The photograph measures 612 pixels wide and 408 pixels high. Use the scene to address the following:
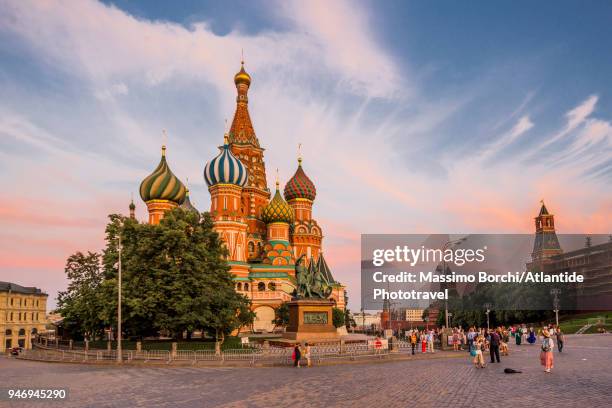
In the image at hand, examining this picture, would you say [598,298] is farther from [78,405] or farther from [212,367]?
[78,405]

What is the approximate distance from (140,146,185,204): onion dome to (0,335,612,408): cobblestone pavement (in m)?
54.5

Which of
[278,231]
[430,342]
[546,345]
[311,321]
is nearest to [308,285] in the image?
[311,321]

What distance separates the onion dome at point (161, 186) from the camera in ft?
259

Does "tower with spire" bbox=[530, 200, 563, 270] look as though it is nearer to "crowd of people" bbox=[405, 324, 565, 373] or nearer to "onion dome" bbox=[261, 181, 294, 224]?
"onion dome" bbox=[261, 181, 294, 224]

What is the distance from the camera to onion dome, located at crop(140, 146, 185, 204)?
79.0 meters

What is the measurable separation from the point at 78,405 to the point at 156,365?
12.8 m

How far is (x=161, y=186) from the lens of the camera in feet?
259

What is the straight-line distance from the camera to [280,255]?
282 ft

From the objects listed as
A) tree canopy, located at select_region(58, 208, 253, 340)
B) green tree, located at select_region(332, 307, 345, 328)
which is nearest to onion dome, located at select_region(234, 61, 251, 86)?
green tree, located at select_region(332, 307, 345, 328)

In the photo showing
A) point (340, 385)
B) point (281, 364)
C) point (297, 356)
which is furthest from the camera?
point (281, 364)

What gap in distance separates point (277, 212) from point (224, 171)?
14.5m

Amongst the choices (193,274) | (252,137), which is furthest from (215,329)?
(252,137)

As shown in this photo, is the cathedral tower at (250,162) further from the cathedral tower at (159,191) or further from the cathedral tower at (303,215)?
the cathedral tower at (159,191)

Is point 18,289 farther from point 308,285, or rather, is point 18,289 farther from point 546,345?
point 546,345
